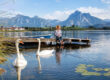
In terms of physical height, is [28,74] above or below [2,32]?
below

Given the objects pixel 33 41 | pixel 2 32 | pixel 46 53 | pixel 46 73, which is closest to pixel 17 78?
pixel 46 73

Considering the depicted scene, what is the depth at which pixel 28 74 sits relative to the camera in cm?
1246

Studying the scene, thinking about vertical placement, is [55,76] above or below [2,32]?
below

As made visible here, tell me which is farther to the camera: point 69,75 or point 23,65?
point 23,65

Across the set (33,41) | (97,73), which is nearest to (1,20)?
(97,73)

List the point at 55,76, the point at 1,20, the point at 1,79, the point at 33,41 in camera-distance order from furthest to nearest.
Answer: the point at 33,41, the point at 55,76, the point at 1,79, the point at 1,20

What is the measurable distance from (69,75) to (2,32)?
5390 mm

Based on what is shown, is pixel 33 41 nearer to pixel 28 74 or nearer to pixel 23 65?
pixel 23 65

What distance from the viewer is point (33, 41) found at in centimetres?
3162

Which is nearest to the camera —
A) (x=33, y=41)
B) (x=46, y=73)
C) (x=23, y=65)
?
(x=46, y=73)

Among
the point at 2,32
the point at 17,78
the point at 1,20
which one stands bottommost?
the point at 17,78

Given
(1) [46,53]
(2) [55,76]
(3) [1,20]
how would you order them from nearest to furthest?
(3) [1,20] → (2) [55,76] → (1) [46,53]

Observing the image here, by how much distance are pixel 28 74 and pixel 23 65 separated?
→ 90.6 inches

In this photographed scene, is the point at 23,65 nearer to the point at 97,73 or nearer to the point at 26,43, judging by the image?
the point at 97,73
